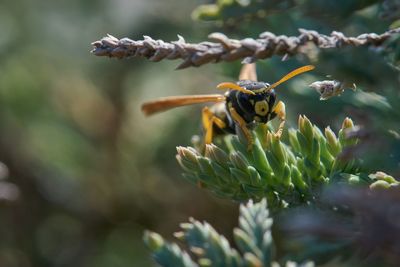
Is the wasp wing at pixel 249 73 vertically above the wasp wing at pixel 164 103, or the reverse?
the wasp wing at pixel 249 73

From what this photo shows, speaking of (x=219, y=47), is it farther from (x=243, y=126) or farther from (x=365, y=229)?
(x=365, y=229)

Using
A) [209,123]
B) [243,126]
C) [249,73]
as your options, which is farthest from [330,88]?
[209,123]

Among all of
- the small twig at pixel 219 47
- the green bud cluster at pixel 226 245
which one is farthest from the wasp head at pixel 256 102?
the green bud cluster at pixel 226 245

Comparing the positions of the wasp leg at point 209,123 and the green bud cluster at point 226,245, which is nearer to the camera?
the green bud cluster at point 226,245

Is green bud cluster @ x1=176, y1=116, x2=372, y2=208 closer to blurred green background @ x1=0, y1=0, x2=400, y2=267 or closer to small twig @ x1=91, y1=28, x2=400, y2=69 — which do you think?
small twig @ x1=91, y1=28, x2=400, y2=69

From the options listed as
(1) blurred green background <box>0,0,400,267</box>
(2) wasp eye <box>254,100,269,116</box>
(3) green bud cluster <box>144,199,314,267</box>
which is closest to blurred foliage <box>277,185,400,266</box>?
(3) green bud cluster <box>144,199,314,267</box>

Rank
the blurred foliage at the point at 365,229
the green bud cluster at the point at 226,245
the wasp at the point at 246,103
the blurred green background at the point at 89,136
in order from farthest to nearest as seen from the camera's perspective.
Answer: the blurred green background at the point at 89,136, the wasp at the point at 246,103, the green bud cluster at the point at 226,245, the blurred foliage at the point at 365,229

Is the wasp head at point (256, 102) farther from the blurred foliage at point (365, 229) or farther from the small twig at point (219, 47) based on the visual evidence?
the blurred foliage at point (365, 229)
